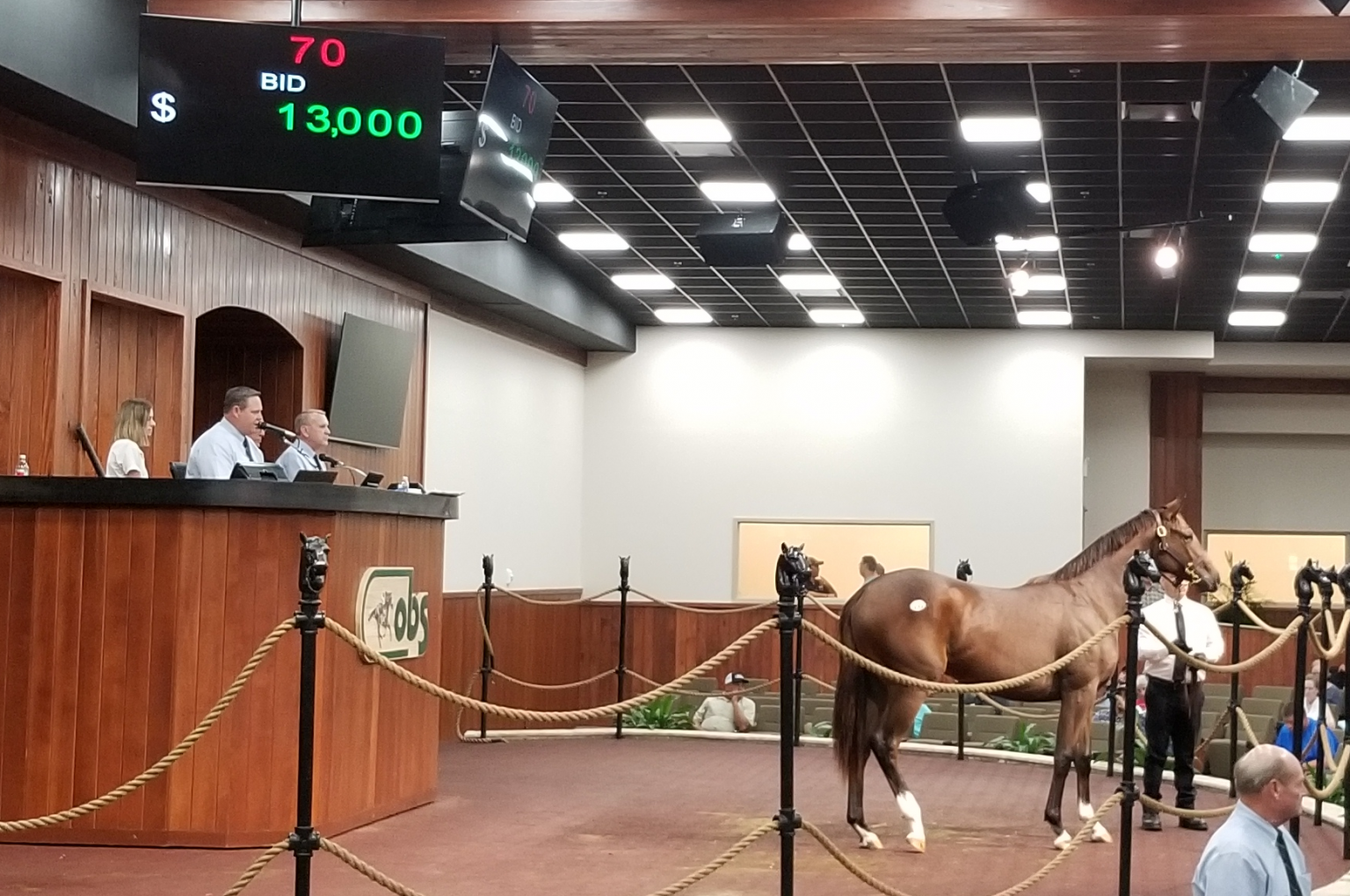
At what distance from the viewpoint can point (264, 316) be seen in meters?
12.8

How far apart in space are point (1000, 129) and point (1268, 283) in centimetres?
707

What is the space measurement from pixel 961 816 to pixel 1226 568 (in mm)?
15166

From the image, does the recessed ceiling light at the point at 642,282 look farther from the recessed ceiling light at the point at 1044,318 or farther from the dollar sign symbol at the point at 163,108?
the dollar sign symbol at the point at 163,108

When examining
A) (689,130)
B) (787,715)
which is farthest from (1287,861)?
(689,130)

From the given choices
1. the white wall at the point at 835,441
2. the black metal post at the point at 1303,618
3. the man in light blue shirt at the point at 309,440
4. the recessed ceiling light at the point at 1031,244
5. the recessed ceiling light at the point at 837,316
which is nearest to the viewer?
the black metal post at the point at 1303,618

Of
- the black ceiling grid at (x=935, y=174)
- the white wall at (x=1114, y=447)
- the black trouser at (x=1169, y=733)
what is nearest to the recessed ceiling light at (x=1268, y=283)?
the black ceiling grid at (x=935, y=174)

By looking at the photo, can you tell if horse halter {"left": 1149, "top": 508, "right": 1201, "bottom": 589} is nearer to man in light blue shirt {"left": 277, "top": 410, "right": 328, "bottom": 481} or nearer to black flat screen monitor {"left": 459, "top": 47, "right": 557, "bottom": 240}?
black flat screen monitor {"left": 459, "top": 47, "right": 557, "bottom": 240}

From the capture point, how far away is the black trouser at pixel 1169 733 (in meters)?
9.24

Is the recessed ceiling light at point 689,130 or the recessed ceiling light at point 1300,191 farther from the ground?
the recessed ceiling light at point 689,130

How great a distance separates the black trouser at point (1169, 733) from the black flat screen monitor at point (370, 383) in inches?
281

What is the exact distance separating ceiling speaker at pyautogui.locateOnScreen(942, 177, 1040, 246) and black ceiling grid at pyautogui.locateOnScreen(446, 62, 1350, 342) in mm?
138

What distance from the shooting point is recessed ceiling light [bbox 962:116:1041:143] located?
1116 cm

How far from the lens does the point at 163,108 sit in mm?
7402

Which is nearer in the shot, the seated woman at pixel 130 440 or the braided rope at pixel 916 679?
the braided rope at pixel 916 679
